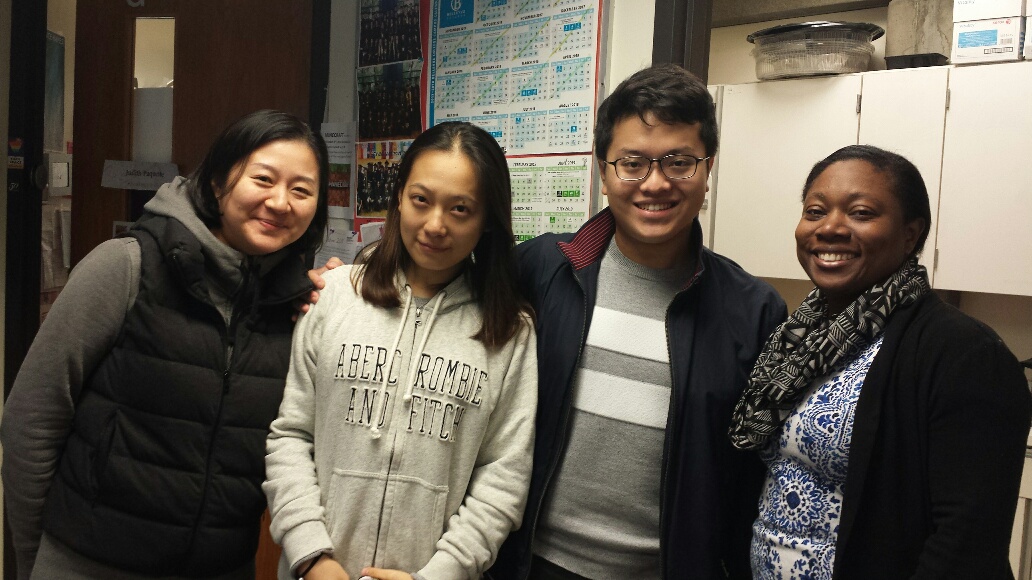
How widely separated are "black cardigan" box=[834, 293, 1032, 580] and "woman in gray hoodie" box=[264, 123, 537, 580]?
555mm

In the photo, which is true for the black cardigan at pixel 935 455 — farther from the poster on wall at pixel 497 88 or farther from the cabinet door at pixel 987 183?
the cabinet door at pixel 987 183

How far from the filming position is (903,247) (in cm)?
124

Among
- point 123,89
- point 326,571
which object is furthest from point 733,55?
point 326,571

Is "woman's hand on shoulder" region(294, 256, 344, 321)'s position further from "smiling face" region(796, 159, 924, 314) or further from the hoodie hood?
"smiling face" region(796, 159, 924, 314)

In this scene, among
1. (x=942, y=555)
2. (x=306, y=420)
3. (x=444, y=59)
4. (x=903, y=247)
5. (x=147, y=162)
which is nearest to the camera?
(x=942, y=555)

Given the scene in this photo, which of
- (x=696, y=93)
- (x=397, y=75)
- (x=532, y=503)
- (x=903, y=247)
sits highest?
(x=397, y=75)

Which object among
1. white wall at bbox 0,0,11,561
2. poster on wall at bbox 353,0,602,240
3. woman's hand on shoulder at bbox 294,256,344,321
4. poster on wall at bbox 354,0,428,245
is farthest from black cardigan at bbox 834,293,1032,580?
white wall at bbox 0,0,11,561

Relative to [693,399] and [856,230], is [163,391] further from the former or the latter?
[856,230]

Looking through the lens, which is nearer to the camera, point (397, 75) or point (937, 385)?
point (937, 385)

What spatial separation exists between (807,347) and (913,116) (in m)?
2.42

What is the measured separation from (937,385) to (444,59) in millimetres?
1798

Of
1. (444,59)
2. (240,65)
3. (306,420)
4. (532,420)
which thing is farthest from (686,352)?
(240,65)

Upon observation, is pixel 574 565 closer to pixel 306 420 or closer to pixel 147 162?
pixel 306 420

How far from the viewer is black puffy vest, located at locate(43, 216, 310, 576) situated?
1.35m
